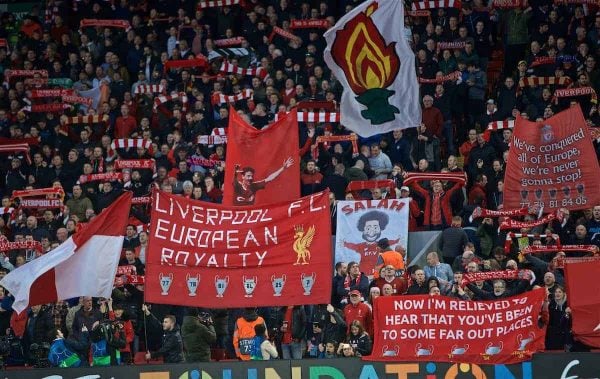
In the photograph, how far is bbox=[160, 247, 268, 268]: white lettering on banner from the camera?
60.8 feet

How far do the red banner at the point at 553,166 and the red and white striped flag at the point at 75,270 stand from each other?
5.92m

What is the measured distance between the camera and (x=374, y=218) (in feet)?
69.8

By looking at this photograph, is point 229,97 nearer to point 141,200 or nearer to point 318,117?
point 318,117

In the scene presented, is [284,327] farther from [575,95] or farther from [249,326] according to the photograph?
[575,95]

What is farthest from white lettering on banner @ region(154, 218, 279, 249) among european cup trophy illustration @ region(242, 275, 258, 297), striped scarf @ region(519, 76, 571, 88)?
striped scarf @ region(519, 76, 571, 88)

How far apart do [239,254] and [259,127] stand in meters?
6.41

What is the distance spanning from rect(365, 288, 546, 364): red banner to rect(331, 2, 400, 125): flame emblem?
178 inches

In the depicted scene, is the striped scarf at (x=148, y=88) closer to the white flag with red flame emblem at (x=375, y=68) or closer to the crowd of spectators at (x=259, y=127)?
the crowd of spectators at (x=259, y=127)

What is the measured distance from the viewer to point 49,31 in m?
30.5

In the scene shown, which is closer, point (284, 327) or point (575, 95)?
point (284, 327)

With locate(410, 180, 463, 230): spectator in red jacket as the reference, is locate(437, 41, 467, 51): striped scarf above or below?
above

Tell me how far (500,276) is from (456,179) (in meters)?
3.73

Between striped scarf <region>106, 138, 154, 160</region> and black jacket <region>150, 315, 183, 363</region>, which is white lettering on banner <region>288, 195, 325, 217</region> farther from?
striped scarf <region>106, 138, 154, 160</region>

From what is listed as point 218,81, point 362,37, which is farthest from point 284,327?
point 218,81
